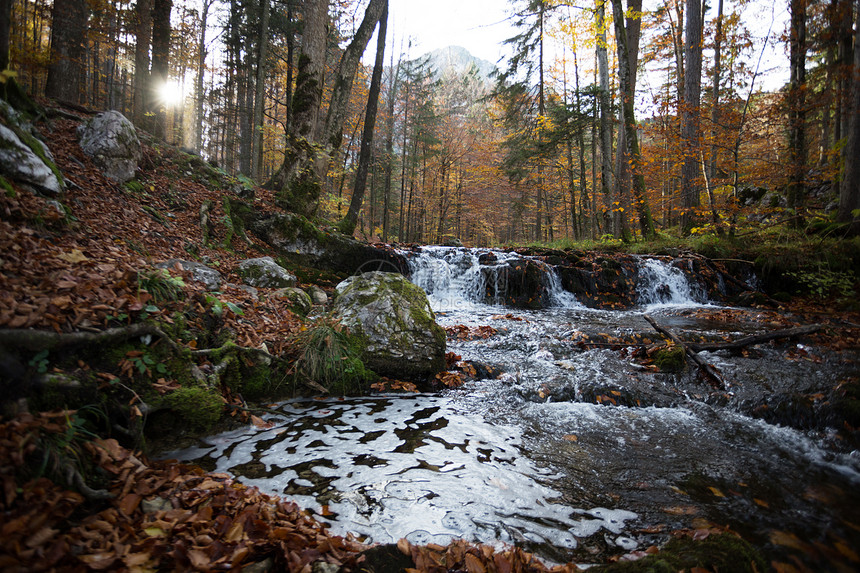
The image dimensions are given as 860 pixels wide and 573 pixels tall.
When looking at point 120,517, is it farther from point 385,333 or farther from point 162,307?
point 385,333

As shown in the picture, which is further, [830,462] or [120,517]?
[830,462]

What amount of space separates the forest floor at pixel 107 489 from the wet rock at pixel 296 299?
1.48 m

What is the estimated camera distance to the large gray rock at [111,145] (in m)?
Answer: 6.16

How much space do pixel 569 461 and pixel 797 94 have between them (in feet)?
40.1

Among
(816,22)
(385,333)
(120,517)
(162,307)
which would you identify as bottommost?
(120,517)

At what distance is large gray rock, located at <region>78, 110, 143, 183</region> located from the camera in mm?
6164

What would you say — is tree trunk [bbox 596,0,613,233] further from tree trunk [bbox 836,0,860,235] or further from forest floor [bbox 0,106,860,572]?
forest floor [bbox 0,106,860,572]

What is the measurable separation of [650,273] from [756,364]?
6.75 m

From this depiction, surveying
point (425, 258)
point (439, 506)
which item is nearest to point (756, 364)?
point (439, 506)

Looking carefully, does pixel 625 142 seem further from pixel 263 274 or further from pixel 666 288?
pixel 263 274

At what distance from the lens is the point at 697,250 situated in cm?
1134

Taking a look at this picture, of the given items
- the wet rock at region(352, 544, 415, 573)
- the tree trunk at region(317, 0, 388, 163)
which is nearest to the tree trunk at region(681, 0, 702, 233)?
the tree trunk at region(317, 0, 388, 163)

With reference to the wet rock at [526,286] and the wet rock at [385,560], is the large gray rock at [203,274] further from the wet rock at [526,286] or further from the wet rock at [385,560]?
the wet rock at [526,286]

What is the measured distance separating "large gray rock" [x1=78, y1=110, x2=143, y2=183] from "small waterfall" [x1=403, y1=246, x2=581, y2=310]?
6.87m
